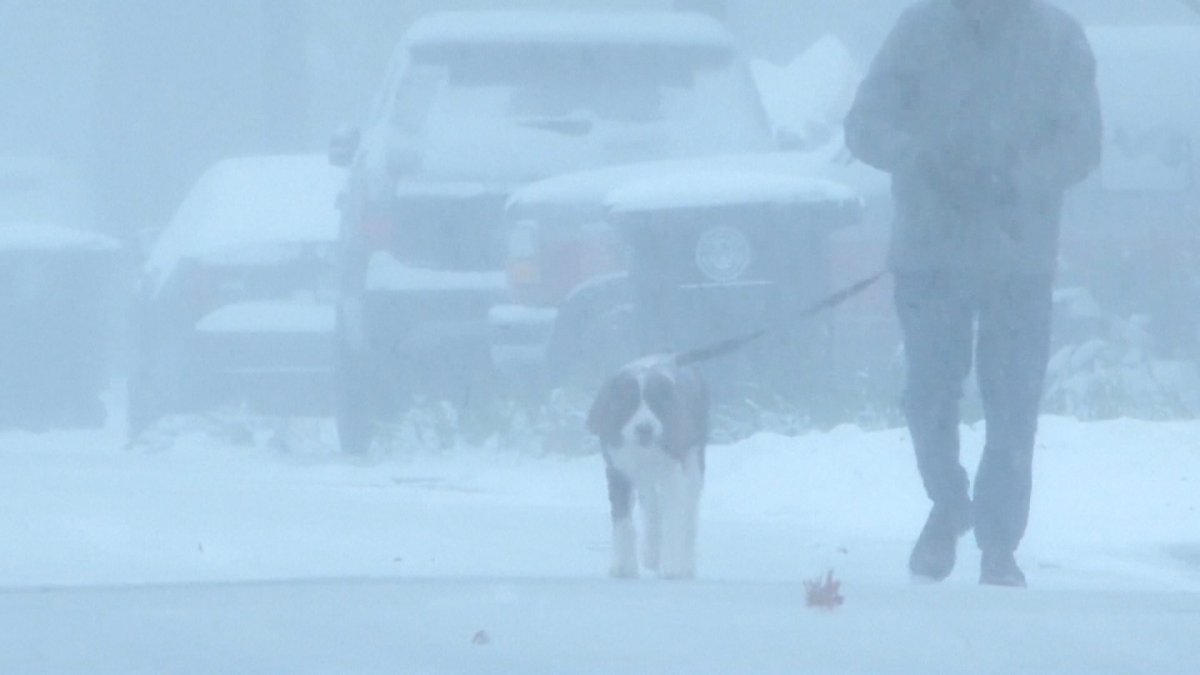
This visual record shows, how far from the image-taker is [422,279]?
9.17m

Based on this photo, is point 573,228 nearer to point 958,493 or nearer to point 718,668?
point 958,493

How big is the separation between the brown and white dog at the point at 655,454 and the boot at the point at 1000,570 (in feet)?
2.50

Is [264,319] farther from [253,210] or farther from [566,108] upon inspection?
[566,108]

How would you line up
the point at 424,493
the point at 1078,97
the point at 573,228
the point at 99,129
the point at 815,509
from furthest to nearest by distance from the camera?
the point at 99,129 → the point at 573,228 → the point at 424,493 → the point at 815,509 → the point at 1078,97

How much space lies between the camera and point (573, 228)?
8.83 m

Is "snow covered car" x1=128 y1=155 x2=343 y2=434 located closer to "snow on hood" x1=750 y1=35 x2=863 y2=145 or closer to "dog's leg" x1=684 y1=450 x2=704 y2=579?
"snow on hood" x1=750 y1=35 x2=863 y2=145

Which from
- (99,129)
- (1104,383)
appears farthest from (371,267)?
(99,129)

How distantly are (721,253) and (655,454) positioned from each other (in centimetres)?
304

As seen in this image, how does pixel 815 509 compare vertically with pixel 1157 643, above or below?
below

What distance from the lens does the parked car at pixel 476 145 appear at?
9164 mm

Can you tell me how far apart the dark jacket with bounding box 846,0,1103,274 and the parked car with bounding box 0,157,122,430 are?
844 centimetres

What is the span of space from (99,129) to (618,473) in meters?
16.2

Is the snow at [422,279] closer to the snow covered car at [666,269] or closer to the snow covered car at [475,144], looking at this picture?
the snow covered car at [475,144]

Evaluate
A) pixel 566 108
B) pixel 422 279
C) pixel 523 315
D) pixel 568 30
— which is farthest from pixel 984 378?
pixel 568 30
